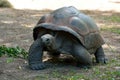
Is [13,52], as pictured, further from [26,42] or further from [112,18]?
[112,18]

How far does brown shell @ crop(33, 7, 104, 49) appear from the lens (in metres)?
5.74

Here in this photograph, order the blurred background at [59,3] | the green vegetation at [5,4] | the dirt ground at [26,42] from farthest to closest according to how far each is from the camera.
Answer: the blurred background at [59,3]
the green vegetation at [5,4]
the dirt ground at [26,42]

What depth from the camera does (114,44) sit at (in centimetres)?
779

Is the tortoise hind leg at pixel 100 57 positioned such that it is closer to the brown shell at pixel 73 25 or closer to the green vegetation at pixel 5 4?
the brown shell at pixel 73 25

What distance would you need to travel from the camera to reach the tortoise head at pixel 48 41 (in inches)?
222

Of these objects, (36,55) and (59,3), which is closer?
(36,55)

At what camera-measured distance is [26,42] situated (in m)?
8.06

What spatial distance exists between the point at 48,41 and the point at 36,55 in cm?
35

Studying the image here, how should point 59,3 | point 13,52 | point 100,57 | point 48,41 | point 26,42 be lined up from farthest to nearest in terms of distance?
1. point 59,3
2. point 26,42
3. point 13,52
4. point 100,57
5. point 48,41

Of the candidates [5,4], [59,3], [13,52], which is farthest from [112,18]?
[59,3]

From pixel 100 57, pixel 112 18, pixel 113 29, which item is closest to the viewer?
pixel 100 57

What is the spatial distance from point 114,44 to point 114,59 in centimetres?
133

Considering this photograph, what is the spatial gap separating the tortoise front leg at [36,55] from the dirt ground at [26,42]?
0.31 ft

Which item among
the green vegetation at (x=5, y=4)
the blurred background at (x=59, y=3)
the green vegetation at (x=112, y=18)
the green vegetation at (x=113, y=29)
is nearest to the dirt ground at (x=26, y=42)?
the green vegetation at (x=112, y=18)
